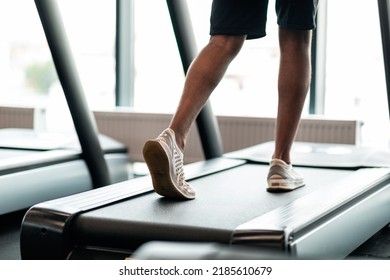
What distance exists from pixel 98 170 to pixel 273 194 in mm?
Result: 1287

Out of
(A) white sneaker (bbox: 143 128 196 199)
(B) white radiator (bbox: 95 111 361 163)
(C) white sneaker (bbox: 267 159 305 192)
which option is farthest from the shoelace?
(B) white radiator (bbox: 95 111 361 163)

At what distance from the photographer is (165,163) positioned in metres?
1.93

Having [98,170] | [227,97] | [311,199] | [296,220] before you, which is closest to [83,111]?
[98,170]

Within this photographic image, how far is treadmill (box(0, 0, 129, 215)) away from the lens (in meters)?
2.88

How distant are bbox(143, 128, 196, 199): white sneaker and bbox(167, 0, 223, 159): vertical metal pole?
1.36 m

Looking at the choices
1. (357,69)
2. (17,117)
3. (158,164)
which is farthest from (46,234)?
(357,69)

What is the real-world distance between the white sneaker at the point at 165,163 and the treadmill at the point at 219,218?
0.06 metres

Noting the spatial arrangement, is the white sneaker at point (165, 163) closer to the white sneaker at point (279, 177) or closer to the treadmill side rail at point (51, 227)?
the treadmill side rail at point (51, 227)

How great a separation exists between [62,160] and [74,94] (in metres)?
0.33

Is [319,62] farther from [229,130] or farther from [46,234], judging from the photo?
[46,234]

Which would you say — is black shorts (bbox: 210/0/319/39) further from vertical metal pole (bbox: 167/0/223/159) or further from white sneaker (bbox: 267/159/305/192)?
vertical metal pole (bbox: 167/0/223/159)

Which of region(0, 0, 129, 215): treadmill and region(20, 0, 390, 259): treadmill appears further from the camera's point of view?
region(0, 0, 129, 215): treadmill

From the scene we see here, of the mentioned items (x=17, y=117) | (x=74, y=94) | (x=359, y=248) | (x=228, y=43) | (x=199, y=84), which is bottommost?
(x=359, y=248)
